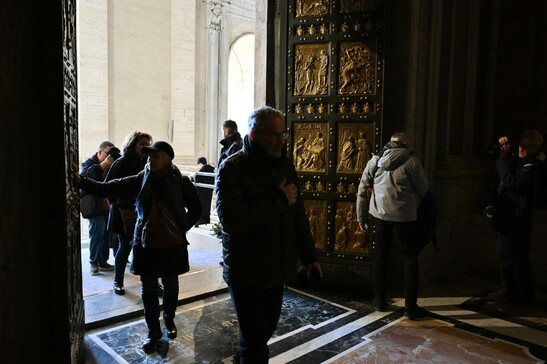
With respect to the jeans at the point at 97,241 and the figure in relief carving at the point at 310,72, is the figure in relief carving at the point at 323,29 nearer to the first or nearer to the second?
the figure in relief carving at the point at 310,72

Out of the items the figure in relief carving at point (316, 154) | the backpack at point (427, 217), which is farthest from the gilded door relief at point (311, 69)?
the backpack at point (427, 217)

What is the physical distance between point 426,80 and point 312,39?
54.0 inches

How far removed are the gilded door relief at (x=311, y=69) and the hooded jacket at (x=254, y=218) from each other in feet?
9.81

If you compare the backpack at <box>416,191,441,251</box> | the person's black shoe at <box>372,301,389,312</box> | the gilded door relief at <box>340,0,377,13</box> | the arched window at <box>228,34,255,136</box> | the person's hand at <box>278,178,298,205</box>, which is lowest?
the person's black shoe at <box>372,301,389,312</box>

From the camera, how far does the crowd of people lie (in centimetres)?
263

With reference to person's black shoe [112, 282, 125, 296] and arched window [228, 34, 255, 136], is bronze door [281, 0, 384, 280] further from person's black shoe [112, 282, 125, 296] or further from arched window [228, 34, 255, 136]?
arched window [228, 34, 255, 136]

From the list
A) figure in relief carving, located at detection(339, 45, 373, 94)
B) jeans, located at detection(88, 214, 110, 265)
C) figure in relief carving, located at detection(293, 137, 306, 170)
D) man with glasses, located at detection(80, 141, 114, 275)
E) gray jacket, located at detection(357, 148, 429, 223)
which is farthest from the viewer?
jeans, located at detection(88, 214, 110, 265)

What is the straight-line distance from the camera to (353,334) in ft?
13.7

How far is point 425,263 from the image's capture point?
5.57m

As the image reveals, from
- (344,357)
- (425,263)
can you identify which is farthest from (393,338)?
(425,263)

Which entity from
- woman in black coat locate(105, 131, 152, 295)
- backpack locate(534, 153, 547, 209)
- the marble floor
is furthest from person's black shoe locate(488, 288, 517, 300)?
woman in black coat locate(105, 131, 152, 295)

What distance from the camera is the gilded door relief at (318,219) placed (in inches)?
220

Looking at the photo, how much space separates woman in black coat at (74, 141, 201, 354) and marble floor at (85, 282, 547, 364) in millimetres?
392

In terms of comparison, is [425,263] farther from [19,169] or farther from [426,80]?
[19,169]
